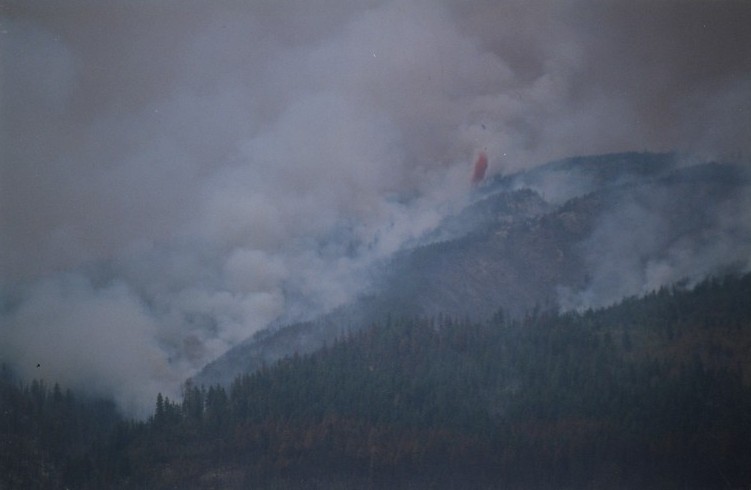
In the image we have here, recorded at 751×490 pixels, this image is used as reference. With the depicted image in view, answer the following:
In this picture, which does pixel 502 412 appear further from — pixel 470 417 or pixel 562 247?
pixel 562 247

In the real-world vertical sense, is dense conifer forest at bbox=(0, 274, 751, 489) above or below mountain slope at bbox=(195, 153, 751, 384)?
below

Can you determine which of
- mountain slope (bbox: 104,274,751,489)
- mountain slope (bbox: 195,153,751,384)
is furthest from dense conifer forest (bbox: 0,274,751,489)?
mountain slope (bbox: 195,153,751,384)

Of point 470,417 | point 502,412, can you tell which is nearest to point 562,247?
point 502,412

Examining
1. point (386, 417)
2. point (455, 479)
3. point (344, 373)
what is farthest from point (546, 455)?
point (344, 373)

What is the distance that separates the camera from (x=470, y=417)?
65438 millimetres

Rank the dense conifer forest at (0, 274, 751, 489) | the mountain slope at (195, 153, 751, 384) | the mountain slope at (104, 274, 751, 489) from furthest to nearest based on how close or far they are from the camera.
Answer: the mountain slope at (195, 153, 751, 384) < the dense conifer forest at (0, 274, 751, 489) < the mountain slope at (104, 274, 751, 489)

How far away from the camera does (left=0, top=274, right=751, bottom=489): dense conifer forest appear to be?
2375 inches

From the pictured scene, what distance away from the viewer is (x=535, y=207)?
134m

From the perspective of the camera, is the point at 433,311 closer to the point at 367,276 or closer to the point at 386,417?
the point at 367,276

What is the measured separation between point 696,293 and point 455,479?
2331 centimetres

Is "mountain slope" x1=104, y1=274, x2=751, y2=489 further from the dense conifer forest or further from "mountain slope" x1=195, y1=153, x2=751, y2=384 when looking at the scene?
"mountain slope" x1=195, y1=153, x2=751, y2=384

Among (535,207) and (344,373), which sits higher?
(535,207)

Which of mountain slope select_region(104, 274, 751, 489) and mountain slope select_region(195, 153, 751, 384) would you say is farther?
mountain slope select_region(195, 153, 751, 384)

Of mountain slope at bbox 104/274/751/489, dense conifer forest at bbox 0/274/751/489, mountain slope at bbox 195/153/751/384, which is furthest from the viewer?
mountain slope at bbox 195/153/751/384
